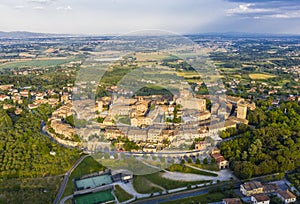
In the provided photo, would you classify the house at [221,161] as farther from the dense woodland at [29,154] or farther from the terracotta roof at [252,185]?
the dense woodland at [29,154]

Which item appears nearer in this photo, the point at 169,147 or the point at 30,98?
the point at 169,147

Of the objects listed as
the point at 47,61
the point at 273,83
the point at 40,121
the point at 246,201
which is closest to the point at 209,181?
the point at 246,201

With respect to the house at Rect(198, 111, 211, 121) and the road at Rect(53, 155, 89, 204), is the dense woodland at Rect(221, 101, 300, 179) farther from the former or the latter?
the road at Rect(53, 155, 89, 204)

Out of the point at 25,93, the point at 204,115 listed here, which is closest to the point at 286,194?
the point at 204,115

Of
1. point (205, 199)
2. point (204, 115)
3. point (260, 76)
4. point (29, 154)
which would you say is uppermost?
point (260, 76)

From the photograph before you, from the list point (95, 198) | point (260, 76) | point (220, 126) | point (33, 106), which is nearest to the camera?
point (95, 198)

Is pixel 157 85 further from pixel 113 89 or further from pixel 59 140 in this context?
pixel 59 140

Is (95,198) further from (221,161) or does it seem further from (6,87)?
(6,87)

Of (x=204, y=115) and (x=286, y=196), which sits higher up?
(x=204, y=115)
